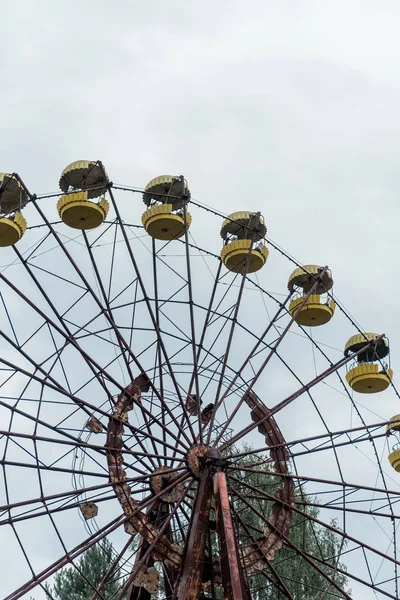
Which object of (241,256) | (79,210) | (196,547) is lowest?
(196,547)

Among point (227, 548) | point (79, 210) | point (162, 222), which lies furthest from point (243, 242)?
point (227, 548)

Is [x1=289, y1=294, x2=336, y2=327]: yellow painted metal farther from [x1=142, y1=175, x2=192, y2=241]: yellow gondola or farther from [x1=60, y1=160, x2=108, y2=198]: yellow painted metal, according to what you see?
[x1=60, y1=160, x2=108, y2=198]: yellow painted metal

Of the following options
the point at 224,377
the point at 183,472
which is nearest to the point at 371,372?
the point at 224,377

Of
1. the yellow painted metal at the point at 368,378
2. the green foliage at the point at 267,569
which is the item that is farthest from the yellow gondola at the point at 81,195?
the green foliage at the point at 267,569

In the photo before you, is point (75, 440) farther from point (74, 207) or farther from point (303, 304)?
point (303, 304)

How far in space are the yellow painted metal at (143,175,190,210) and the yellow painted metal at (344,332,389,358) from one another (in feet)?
19.0

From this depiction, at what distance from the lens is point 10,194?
59.5 feet

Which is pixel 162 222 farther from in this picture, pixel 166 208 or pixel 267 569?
pixel 267 569

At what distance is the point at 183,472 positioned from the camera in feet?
54.3

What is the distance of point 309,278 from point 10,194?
8.10 metres

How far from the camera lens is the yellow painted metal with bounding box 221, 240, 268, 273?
20203 mm

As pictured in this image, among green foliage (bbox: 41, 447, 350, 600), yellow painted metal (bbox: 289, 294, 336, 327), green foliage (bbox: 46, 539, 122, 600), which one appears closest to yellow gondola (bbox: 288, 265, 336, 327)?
yellow painted metal (bbox: 289, 294, 336, 327)

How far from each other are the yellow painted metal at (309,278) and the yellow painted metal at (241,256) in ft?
3.83

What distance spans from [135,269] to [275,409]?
4.53m
